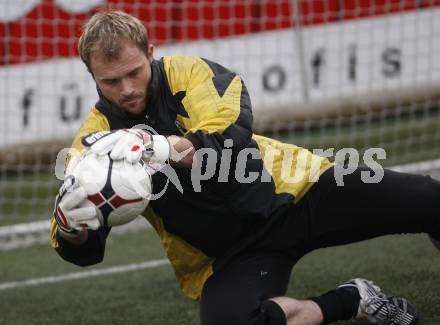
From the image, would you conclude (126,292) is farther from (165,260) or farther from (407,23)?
(407,23)

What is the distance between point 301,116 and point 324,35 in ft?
2.92

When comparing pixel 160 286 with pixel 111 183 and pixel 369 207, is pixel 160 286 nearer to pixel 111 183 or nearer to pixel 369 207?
pixel 369 207

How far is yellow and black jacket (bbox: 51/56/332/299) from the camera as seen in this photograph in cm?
341

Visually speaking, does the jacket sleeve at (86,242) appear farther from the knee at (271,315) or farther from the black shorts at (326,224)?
the knee at (271,315)

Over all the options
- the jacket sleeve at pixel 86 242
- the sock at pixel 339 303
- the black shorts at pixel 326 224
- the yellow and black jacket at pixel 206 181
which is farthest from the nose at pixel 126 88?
the sock at pixel 339 303

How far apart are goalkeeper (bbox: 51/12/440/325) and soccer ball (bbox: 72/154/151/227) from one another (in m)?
0.16

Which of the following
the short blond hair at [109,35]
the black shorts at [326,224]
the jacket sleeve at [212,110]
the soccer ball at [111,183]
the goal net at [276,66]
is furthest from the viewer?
the goal net at [276,66]

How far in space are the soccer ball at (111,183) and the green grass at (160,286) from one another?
3.78 ft

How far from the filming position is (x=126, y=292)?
15.9ft

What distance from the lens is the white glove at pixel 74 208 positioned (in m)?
3.05

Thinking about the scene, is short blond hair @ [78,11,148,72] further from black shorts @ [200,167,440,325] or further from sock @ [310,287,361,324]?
sock @ [310,287,361,324]

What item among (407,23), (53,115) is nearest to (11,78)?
(53,115)

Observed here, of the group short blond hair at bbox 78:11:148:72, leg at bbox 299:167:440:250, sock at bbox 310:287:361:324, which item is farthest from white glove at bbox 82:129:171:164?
sock at bbox 310:287:361:324

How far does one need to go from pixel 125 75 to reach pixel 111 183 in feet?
1.57
